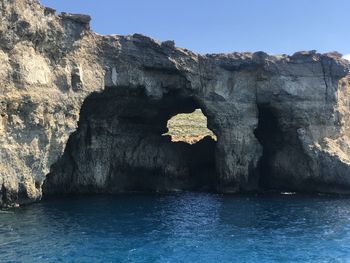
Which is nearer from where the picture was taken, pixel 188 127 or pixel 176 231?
pixel 176 231

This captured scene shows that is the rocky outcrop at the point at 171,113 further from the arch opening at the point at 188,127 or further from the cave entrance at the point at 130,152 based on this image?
the arch opening at the point at 188,127

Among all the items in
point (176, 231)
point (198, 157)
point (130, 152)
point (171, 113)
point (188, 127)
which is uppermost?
point (188, 127)

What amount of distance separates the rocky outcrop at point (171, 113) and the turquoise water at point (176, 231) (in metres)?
7.11

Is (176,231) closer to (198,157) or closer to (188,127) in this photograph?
(198,157)

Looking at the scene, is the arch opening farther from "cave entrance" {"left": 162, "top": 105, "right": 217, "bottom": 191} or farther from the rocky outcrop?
the rocky outcrop

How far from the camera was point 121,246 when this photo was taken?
30922 millimetres

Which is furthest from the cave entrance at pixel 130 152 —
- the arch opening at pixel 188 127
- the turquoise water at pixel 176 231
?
the arch opening at pixel 188 127

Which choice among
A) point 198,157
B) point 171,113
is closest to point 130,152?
point 171,113

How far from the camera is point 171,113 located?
6425 cm

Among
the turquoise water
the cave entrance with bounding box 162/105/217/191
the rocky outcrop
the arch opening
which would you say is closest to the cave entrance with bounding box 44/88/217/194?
the cave entrance with bounding box 162/105/217/191

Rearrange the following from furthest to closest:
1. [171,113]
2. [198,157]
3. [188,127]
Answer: [188,127], [198,157], [171,113]

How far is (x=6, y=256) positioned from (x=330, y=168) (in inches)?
1647

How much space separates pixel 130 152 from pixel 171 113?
27.6ft

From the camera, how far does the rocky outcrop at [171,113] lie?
46.3 meters
